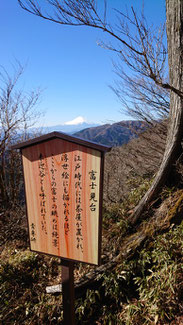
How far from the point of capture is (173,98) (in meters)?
3.17

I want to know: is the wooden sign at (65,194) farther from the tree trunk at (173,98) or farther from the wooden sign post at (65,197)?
the tree trunk at (173,98)

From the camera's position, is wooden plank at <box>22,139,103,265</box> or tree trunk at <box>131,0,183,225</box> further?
tree trunk at <box>131,0,183,225</box>

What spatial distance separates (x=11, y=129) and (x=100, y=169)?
16.8ft

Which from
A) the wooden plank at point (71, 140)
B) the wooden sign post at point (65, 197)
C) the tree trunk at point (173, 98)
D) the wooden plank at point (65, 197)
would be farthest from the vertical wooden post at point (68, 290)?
the tree trunk at point (173, 98)

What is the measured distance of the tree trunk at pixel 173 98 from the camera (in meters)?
2.82

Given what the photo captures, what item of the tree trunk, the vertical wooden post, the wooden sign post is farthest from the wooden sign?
the tree trunk

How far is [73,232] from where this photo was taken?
76.9 inches

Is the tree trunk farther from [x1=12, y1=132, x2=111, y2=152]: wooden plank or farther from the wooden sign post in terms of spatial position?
[x1=12, y1=132, x2=111, y2=152]: wooden plank

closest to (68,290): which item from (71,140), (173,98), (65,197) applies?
(65,197)

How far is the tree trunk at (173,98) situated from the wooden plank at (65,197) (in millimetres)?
1962

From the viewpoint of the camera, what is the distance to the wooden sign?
1.76 m

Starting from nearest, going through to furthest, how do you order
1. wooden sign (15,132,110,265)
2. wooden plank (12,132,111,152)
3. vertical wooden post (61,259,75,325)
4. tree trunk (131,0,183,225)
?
wooden plank (12,132,111,152) < wooden sign (15,132,110,265) < vertical wooden post (61,259,75,325) < tree trunk (131,0,183,225)

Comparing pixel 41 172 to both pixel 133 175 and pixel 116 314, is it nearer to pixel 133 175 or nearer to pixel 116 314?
pixel 116 314

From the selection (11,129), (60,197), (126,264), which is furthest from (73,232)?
(11,129)
